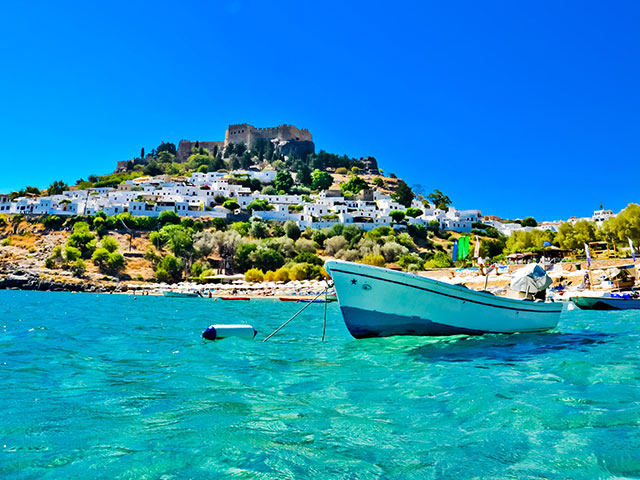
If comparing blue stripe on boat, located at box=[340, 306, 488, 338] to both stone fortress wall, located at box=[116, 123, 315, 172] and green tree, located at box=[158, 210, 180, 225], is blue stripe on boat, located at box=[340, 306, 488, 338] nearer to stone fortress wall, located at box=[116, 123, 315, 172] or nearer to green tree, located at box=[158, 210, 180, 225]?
green tree, located at box=[158, 210, 180, 225]

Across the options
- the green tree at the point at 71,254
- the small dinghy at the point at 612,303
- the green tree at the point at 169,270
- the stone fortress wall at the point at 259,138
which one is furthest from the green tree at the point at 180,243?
the stone fortress wall at the point at 259,138

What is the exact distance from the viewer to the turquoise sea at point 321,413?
359 cm

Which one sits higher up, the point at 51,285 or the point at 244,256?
the point at 244,256

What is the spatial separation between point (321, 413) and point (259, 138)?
130708 millimetres

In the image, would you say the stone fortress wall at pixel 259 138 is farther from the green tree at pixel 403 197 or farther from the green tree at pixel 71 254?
the green tree at pixel 71 254

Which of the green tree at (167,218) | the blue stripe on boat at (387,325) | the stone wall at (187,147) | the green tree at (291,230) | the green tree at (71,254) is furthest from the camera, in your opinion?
the stone wall at (187,147)

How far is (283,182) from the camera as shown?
101m

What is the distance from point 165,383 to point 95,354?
3.55 m

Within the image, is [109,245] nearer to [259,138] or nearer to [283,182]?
[283,182]

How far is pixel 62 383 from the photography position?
6.43 metres

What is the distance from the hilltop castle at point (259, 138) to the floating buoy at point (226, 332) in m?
118

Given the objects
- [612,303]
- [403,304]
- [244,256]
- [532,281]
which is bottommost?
[612,303]

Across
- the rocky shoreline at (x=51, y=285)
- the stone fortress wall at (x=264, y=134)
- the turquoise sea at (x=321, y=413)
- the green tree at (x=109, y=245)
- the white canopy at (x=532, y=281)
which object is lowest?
the rocky shoreline at (x=51, y=285)

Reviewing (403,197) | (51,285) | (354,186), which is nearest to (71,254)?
(51,285)
